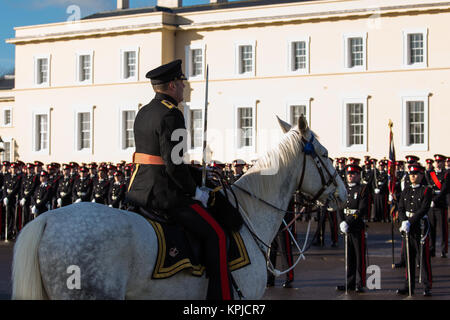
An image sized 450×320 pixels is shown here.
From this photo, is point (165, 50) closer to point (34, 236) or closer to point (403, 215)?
point (403, 215)

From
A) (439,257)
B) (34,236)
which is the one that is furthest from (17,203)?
(34,236)

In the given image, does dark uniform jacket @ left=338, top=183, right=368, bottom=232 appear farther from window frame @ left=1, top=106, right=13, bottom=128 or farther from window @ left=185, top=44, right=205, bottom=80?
window frame @ left=1, top=106, right=13, bottom=128

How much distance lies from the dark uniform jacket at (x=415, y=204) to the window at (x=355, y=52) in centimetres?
2390

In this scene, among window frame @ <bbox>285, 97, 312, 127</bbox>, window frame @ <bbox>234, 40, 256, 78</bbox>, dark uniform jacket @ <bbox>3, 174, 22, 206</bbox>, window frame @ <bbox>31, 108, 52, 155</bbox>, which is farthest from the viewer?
window frame @ <bbox>31, 108, 52, 155</bbox>

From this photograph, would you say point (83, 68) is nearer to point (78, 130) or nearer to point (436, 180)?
point (78, 130)

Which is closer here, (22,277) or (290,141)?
(22,277)

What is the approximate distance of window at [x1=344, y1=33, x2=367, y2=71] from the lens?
116 ft

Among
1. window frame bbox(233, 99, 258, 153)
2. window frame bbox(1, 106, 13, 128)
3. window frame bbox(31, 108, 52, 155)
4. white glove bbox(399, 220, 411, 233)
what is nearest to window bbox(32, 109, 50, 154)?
window frame bbox(31, 108, 52, 155)

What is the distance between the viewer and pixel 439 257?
16250 millimetres

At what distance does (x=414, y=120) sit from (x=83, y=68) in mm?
20079

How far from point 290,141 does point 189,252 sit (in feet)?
5.39

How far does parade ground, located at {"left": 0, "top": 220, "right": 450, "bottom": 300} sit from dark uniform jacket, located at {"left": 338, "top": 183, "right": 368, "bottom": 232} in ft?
3.52

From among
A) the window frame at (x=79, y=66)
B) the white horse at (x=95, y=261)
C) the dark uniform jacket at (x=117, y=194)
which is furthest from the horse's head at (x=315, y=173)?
the window frame at (x=79, y=66)
